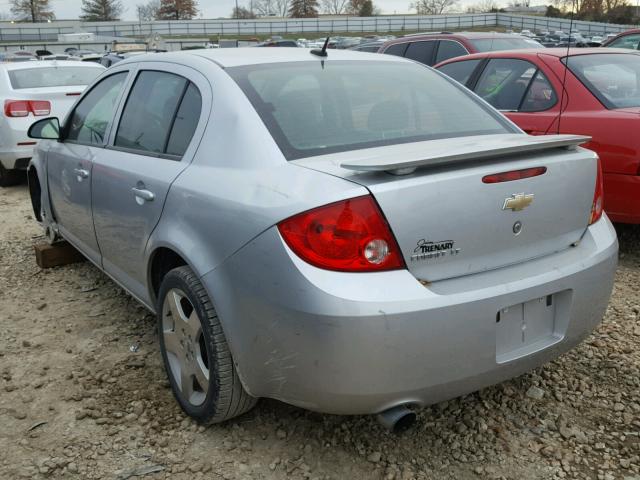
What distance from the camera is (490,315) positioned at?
2.08 meters

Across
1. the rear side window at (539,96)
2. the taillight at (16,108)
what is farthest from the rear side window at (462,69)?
the taillight at (16,108)

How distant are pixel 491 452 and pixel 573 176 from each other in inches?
44.4

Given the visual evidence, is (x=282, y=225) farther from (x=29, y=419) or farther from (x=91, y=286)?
(x=91, y=286)

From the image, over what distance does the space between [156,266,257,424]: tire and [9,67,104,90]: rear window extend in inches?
250

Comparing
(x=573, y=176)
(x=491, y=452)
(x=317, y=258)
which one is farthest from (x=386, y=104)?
(x=491, y=452)

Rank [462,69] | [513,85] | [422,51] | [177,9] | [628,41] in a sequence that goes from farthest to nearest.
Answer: [177,9] < [628,41] < [422,51] < [462,69] < [513,85]

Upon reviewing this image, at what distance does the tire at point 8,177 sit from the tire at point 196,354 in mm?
6143

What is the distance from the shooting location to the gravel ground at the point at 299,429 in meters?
2.41

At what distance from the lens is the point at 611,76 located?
4.79 m

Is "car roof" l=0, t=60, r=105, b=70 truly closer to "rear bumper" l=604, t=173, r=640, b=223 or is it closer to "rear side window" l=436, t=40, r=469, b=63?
"rear side window" l=436, t=40, r=469, b=63

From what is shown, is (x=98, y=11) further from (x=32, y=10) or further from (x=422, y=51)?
(x=422, y=51)

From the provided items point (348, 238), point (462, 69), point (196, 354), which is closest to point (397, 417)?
point (348, 238)

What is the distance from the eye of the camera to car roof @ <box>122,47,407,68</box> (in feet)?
9.42

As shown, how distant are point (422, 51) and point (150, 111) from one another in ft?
24.4
